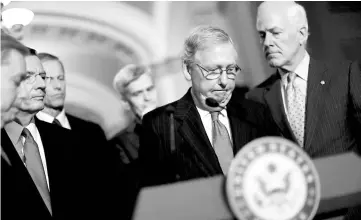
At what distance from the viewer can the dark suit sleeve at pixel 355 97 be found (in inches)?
83.2

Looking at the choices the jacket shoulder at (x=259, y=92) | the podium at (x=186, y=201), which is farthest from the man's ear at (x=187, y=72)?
the podium at (x=186, y=201)

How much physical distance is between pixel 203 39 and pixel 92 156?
0.59m

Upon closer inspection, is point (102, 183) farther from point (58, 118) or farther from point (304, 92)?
point (304, 92)

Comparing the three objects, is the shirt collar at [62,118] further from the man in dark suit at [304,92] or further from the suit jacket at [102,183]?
the man in dark suit at [304,92]

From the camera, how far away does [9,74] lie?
67.6 inches

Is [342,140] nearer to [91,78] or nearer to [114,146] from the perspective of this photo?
[114,146]

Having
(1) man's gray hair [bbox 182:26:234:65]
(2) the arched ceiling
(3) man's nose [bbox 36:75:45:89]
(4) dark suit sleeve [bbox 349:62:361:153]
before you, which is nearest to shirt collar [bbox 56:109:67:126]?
(2) the arched ceiling

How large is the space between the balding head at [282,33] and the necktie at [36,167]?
952mm

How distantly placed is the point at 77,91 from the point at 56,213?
43.2 inches

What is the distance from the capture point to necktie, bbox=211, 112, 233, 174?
1894 millimetres

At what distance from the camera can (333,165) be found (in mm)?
1716

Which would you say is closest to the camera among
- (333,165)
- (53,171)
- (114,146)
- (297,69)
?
(333,165)

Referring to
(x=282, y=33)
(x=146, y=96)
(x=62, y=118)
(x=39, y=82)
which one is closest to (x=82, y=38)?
(x=146, y=96)

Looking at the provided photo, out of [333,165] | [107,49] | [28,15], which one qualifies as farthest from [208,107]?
[107,49]
